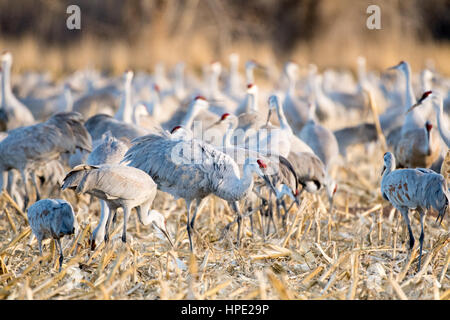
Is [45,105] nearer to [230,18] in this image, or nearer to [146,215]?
[146,215]

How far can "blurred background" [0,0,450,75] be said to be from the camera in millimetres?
18609

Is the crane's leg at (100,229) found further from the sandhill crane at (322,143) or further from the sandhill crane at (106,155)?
the sandhill crane at (322,143)

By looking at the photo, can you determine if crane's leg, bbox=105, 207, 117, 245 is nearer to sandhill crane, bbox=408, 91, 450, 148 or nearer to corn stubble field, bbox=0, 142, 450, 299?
corn stubble field, bbox=0, 142, 450, 299

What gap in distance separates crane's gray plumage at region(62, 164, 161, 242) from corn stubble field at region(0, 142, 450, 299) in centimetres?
31

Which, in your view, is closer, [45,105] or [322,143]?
[322,143]

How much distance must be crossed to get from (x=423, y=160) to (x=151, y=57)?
516 inches

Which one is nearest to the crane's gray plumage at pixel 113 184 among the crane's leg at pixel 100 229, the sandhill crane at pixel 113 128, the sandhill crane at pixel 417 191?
the crane's leg at pixel 100 229

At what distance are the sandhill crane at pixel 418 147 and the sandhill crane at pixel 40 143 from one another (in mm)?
3020

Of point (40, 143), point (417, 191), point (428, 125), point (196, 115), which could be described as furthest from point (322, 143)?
point (40, 143)

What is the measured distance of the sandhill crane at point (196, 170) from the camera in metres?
4.77

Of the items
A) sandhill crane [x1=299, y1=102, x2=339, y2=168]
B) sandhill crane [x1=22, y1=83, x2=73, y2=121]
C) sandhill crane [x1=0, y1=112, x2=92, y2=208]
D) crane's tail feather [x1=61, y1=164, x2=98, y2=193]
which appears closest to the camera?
crane's tail feather [x1=61, y1=164, x2=98, y2=193]

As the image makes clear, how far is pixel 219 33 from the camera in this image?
2073 cm

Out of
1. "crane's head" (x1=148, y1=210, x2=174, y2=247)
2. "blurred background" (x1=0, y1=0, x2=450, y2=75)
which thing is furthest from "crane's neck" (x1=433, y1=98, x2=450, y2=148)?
"blurred background" (x1=0, y1=0, x2=450, y2=75)
